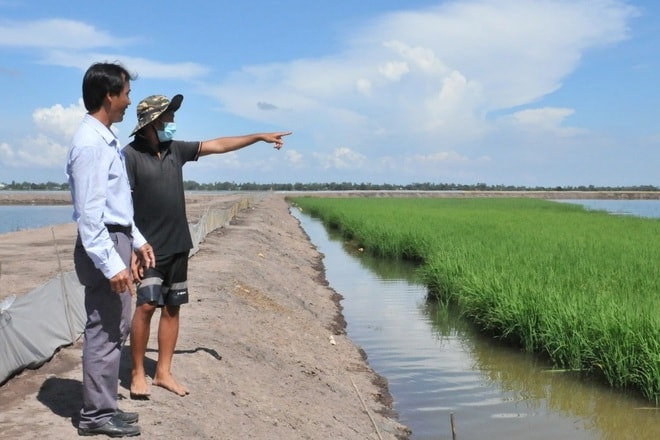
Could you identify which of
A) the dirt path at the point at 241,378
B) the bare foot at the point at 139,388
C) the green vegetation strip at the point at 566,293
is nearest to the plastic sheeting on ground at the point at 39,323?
the dirt path at the point at 241,378

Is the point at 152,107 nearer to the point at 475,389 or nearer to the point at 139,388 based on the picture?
the point at 139,388

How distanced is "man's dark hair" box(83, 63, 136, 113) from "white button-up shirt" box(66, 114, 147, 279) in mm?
72

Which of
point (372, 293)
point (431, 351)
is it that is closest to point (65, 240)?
point (372, 293)

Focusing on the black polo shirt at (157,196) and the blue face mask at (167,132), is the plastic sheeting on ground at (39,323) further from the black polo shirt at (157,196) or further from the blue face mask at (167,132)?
the blue face mask at (167,132)

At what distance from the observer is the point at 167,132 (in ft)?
12.3

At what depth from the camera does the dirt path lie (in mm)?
3695

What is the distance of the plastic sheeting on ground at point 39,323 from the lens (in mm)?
4355

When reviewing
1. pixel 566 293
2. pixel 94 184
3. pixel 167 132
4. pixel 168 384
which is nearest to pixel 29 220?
pixel 566 293

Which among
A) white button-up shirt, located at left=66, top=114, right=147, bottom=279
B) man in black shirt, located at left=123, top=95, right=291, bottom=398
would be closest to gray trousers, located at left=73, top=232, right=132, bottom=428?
white button-up shirt, located at left=66, top=114, right=147, bottom=279

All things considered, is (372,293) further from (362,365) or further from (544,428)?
(544,428)

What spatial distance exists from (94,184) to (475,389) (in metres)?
4.75

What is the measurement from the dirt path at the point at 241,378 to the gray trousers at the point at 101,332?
0.78 feet

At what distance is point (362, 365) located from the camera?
280 inches

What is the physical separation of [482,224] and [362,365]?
14534 millimetres
